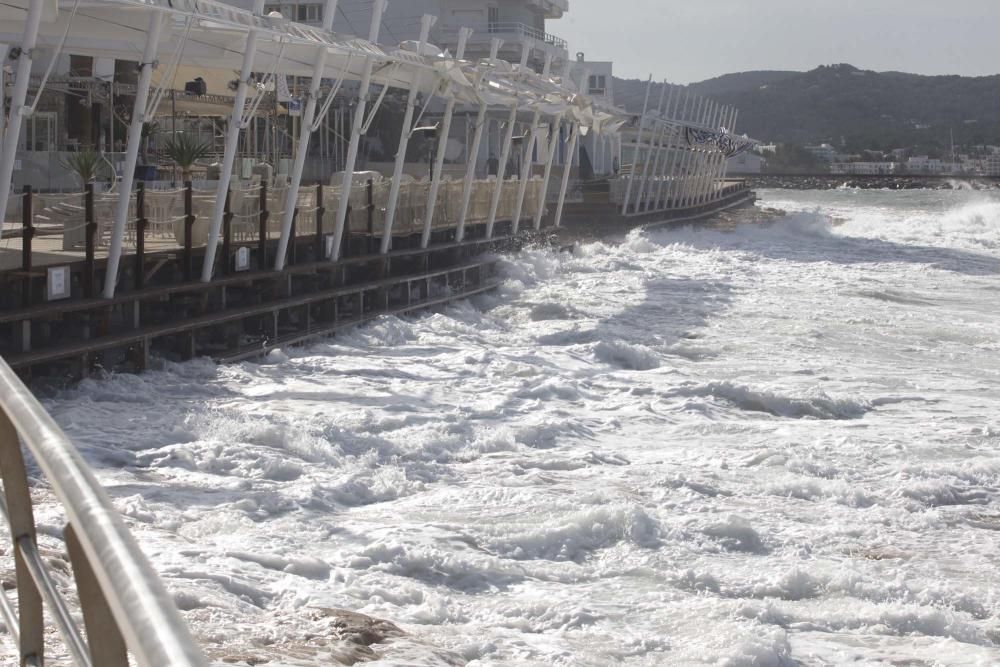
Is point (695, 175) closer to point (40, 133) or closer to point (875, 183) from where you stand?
point (40, 133)

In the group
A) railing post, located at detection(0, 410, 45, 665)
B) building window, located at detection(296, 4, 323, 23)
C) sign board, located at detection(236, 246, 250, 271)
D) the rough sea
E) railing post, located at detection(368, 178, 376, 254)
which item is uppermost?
building window, located at detection(296, 4, 323, 23)

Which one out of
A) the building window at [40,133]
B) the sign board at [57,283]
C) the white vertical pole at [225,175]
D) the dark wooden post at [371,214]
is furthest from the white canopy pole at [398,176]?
the sign board at [57,283]

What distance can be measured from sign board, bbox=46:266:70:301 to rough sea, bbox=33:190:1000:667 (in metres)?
0.97

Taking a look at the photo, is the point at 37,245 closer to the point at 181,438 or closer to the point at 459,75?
the point at 181,438

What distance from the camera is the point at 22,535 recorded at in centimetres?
212

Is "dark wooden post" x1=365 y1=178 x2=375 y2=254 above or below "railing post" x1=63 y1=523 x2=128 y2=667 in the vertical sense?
below

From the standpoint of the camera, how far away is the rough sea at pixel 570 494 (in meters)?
7.20

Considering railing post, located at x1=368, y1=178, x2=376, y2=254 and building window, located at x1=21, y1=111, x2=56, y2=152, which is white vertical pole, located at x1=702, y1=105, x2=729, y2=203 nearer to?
building window, located at x1=21, y1=111, x2=56, y2=152

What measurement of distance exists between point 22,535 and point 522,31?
2464 inches

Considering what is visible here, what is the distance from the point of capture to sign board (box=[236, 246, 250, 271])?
1733 cm

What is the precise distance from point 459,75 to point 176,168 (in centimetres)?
587

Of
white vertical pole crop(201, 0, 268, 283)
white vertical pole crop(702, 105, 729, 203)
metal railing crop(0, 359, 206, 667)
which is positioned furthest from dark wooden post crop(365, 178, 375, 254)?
white vertical pole crop(702, 105, 729, 203)

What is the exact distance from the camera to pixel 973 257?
42.9m

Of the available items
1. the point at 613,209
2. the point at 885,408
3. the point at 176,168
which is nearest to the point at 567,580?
the point at 885,408
